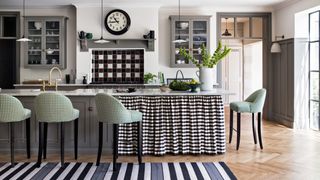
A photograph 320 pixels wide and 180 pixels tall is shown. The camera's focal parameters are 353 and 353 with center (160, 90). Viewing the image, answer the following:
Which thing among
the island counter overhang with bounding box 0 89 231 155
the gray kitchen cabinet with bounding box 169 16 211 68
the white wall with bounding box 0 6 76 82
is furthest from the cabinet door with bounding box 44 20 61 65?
the island counter overhang with bounding box 0 89 231 155

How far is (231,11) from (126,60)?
2.77 metres

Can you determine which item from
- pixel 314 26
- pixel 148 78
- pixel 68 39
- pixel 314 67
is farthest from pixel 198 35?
pixel 68 39

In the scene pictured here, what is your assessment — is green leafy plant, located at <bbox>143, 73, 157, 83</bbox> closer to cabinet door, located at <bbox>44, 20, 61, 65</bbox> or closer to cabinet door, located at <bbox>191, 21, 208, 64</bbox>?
cabinet door, located at <bbox>191, 21, 208, 64</bbox>

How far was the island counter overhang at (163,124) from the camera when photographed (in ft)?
15.9

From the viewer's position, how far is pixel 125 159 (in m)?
4.73

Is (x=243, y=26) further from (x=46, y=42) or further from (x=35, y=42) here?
(x=35, y=42)

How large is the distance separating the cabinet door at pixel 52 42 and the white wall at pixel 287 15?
16.5 feet

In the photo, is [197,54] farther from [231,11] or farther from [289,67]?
[289,67]

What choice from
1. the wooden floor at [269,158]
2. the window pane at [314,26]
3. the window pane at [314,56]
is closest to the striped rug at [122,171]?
the wooden floor at [269,158]

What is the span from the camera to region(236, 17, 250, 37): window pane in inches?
340

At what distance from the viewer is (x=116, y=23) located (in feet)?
25.9

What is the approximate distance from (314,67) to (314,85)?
364 mm

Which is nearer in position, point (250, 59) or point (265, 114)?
point (265, 114)

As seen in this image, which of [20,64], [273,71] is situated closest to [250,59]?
[273,71]
